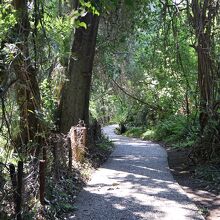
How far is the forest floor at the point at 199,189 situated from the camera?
692 centimetres

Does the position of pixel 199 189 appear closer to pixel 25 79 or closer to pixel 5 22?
pixel 25 79

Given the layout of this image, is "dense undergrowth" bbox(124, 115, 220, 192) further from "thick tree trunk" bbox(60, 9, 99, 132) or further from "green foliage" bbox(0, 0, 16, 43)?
"green foliage" bbox(0, 0, 16, 43)

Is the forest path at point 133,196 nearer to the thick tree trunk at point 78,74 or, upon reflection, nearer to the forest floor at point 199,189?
the forest floor at point 199,189

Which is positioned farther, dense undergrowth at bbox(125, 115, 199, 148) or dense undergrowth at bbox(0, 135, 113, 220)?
dense undergrowth at bbox(125, 115, 199, 148)

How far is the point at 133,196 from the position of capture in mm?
7707

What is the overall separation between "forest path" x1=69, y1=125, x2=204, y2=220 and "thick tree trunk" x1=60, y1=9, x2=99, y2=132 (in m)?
1.77

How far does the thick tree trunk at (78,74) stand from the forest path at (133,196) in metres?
1.77

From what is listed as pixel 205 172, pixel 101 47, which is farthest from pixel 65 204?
pixel 101 47

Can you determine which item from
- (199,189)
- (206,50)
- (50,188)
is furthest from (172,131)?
(50,188)

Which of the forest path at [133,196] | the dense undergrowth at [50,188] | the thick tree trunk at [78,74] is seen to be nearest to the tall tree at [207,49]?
the forest path at [133,196]

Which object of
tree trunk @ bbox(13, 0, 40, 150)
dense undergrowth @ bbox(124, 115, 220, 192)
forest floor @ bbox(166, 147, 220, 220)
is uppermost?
tree trunk @ bbox(13, 0, 40, 150)

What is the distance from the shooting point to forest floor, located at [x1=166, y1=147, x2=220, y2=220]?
22.7ft

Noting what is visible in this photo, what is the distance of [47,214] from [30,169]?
699 mm

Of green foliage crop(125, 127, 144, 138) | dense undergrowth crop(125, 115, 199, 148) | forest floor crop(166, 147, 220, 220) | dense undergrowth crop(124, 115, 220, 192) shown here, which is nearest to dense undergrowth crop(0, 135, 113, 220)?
forest floor crop(166, 147, 220, 220)
